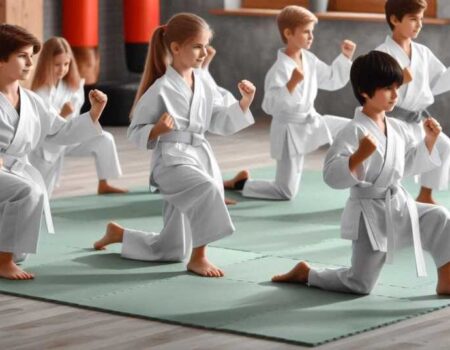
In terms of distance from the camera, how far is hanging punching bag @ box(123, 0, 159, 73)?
31.0 ft

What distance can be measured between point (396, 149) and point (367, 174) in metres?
0.13

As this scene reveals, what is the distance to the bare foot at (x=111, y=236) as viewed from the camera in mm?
5055

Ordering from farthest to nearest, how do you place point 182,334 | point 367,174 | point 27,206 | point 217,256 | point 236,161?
point 236,161
point 217,256
point 27,206
point 367,174
point 182,334

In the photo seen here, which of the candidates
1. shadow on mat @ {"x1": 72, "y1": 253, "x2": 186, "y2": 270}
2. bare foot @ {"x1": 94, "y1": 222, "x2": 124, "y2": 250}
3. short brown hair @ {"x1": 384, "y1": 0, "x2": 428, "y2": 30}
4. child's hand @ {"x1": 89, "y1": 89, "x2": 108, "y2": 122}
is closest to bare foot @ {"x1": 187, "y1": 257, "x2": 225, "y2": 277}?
shadow on mat @ {"x1": 72, "y1": 253, "x2": 186, "y2": 270}

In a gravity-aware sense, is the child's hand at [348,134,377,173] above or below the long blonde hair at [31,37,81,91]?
above

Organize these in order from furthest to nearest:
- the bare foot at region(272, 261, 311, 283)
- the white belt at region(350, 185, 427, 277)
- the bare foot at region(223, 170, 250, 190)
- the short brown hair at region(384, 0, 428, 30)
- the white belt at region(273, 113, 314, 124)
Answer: the bare foot at region(223, 170, 250, 190) → the white belt at region(273, 113, 314, 124) → the short brown hair at region(384, 0, 428, 30) → the bare foot at region(272, 261, 311, 283) → the white belt at region(350, 185, 427, 277)

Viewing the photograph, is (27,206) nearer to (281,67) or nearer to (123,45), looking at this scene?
(281,67)

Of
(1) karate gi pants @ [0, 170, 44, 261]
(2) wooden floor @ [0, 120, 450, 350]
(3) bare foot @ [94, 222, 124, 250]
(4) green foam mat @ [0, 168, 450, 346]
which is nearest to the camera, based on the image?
(2) wooden floor @ [0, 120, 450, 350]

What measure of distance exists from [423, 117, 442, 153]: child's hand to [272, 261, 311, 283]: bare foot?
1.98 feet

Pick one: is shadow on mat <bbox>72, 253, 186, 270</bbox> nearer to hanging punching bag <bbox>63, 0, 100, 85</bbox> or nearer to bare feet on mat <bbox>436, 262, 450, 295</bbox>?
bare feet on mat <bbox>436, 262, 450, 295</bbox>

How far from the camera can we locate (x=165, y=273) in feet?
15.5

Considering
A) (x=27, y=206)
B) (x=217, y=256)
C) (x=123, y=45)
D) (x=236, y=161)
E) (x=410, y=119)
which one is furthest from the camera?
(x=123, y=45)

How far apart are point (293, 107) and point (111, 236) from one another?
5.67 feet

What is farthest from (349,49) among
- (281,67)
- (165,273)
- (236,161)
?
(165,273)
